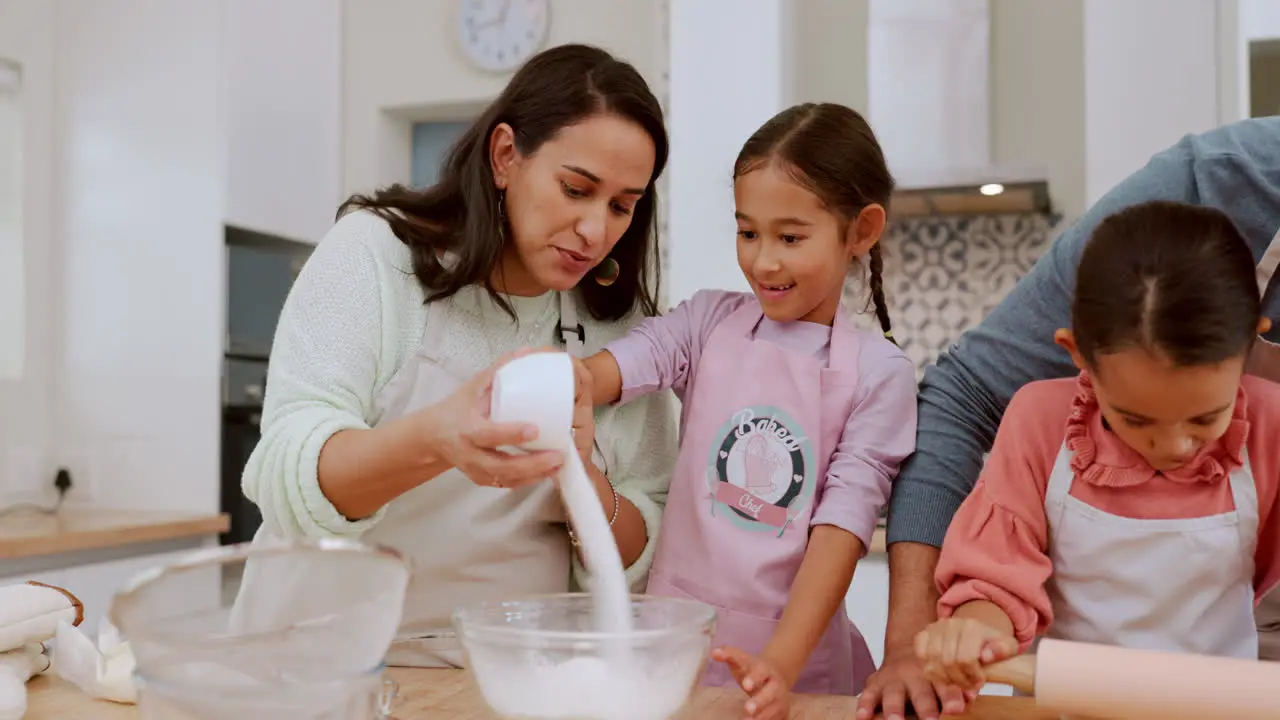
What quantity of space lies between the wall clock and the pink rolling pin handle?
3.15 meters

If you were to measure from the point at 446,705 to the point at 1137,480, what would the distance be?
0.58m

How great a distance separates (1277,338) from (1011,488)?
29cm

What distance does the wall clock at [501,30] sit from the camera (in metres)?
3.64

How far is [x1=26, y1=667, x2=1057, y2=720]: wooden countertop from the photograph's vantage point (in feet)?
2.81

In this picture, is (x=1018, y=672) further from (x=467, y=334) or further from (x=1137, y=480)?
(x=467, y=334)

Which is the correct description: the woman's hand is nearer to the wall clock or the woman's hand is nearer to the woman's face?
the woman's face

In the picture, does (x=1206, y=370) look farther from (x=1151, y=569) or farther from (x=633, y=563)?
(x=633, y=563)

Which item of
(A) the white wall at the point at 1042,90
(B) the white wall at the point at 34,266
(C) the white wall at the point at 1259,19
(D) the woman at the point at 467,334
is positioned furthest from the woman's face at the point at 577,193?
(A) the white wall at the point at 1042,90

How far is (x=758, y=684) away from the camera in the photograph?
Answer: 859 millimetres

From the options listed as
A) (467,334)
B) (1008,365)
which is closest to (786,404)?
(1008,365)

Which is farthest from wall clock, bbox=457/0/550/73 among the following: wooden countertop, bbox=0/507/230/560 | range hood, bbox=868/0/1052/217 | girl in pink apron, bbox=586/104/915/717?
girl in pink apron, bbox=586/104/915/717

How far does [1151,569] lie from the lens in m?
0.91

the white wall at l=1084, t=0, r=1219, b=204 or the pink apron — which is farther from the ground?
the white wall at l=1084, t=0, r=1219, b=204

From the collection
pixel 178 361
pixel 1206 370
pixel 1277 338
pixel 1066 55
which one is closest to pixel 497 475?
pixel 1206 370
